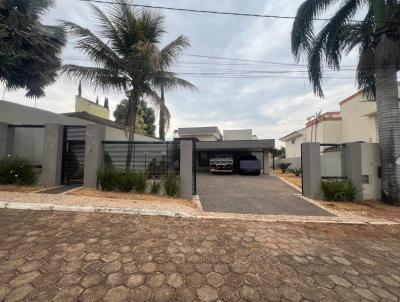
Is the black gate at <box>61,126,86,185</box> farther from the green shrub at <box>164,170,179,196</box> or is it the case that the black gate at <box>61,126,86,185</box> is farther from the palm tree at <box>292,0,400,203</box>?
the palm tree at <box>292,0,400,203</box>

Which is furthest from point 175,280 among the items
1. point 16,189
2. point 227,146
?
point 227,146

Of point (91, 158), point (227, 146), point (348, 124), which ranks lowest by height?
point (91, 158)

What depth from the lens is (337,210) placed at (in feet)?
22.4

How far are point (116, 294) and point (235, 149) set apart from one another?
18074 mm

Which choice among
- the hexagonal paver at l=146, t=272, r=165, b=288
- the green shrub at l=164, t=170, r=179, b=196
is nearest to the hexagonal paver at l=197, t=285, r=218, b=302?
the hexagonal paver at l=146, t=272, r=165, b=288

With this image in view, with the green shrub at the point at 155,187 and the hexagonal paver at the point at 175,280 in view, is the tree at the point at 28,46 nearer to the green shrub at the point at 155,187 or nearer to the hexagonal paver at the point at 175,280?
the green shrub at the point at 155,187

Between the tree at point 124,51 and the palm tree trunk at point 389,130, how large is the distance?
897 cm

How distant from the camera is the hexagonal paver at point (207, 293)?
2.37 metres

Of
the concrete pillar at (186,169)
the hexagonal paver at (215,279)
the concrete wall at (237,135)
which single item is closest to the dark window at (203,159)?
the concrete wall at (237,135)

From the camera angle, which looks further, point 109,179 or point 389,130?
point 389,130

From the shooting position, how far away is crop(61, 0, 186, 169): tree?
8.13m

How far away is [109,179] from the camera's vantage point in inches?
290

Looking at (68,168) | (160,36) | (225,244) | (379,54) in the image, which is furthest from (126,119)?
(379,54)

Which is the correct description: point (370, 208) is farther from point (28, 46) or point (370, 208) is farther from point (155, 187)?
point (28, 46)
